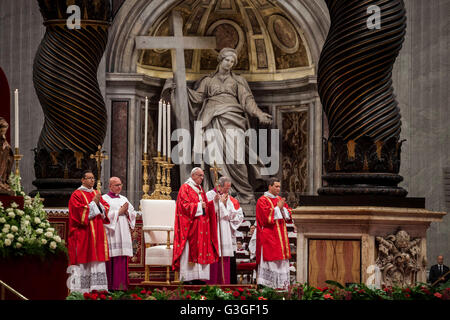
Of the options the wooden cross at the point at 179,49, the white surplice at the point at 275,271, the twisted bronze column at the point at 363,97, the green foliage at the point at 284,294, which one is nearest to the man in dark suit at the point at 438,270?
the white surplice at the point at 275,271

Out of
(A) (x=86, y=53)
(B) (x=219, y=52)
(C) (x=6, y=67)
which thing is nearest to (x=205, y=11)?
(B) (x=219, y=52)

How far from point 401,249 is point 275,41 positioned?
356 inches

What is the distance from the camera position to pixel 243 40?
15.9 metres

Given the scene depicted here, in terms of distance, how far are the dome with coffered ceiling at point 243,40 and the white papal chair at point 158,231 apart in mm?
5401

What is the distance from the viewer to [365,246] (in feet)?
22.9

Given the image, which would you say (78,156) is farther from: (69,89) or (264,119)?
(264,119)

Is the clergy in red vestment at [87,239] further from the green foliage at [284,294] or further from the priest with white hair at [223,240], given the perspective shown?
the green foliage at [284,294]

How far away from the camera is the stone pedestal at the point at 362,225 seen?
22.8ft

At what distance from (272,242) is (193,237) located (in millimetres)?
1178

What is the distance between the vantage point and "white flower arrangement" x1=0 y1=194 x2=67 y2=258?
6113 mm

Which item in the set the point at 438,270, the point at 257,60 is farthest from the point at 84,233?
the point at 257,60

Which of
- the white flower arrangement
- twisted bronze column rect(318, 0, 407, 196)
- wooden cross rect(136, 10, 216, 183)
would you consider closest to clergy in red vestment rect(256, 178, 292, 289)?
twisted bronze column rect(318, 0, 407, 196)

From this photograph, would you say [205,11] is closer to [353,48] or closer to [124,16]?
[124,16]

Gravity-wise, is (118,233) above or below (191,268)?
above
